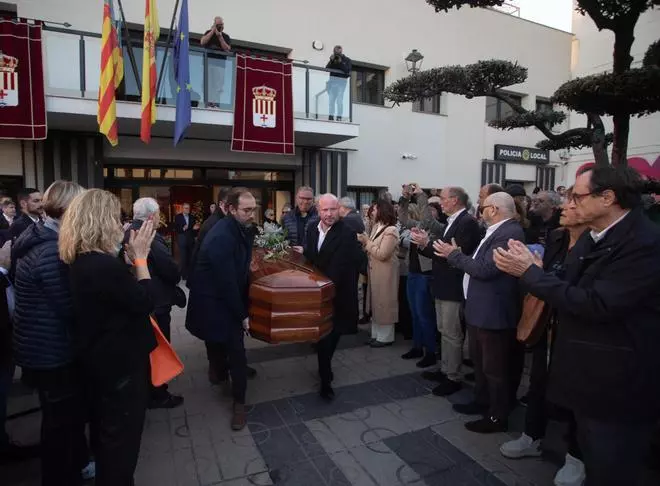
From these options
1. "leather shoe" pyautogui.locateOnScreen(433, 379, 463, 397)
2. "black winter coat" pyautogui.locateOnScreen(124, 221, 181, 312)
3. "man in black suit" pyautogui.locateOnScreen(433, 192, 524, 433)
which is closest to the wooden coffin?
"black winter coat" pyautogui.locateOnScreen(124, 221, 181, 312)

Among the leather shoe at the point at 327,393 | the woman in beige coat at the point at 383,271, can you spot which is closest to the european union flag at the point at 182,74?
the woman in beige coat at the point at 383,271

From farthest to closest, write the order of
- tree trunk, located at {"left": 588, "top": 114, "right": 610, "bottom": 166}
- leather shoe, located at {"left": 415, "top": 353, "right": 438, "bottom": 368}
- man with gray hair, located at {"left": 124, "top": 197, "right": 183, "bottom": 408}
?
leather shoe, located at {"left": 415, "top": 353, "right": 438, "bottom": 368}, tree trunk, located at {"left": 588, "top": 114, "right": 610, "bottom": 166}, man with gray hair, located at {"left": 124, "top": 197, "right": 183, "bottom": 408}

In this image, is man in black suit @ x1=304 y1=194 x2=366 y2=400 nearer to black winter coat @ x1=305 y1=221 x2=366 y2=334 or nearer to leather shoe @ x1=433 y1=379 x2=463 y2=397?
black winter coat @ x1=305 y1=221 x2=366 y2=334

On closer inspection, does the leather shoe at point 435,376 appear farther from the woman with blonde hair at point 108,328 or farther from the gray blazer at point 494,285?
the woman with blonde hair at point 108,328

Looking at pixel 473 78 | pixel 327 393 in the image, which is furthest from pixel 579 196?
pixel 473 78

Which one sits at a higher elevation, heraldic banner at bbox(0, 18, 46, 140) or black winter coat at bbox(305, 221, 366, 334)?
heraldic banner at bbox(0, 18, 46, 140)

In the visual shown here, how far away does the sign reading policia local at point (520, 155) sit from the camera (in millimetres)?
14391

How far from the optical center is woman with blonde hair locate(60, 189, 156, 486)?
206 centimetres

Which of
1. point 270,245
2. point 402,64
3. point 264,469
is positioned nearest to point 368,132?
point 402,64

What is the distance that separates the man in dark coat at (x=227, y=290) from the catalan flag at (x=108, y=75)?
4.82m

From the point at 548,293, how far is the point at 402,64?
12.0m

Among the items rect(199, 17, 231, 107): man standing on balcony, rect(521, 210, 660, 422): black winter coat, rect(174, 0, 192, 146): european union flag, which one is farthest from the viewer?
rect(199, 17, 231, 107): man standing on balcony

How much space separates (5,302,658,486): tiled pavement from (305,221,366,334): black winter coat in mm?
732

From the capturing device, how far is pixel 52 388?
2.23 metres
